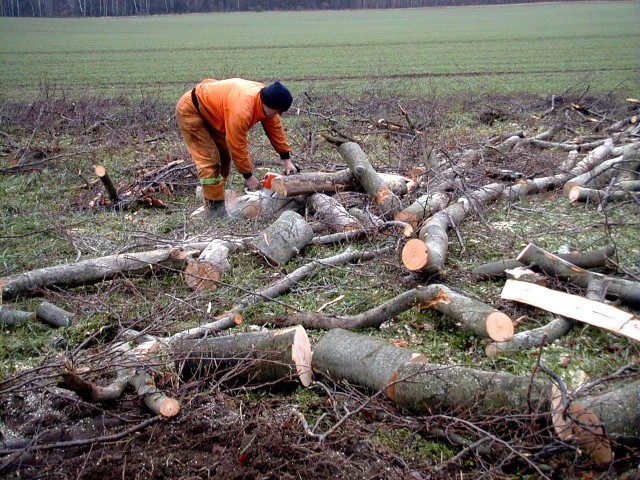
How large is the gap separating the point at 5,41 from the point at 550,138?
39641 mm

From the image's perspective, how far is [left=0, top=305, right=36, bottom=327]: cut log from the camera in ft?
14.8

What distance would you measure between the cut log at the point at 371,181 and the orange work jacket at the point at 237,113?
0.75 metres

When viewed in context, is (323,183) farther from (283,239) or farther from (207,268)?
(207,268)

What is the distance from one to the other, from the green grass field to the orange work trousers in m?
10.7

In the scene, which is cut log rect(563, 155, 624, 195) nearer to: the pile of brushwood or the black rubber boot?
the pile of brushwood

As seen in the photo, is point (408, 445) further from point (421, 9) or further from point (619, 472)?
point (421, 9)

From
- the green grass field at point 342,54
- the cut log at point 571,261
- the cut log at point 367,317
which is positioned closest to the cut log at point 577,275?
the cut log at point 571,261

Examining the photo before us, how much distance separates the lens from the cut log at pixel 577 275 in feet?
13.8

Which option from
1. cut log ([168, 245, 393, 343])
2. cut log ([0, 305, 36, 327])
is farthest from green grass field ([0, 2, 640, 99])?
cut log ([0, 305, 36, 327])

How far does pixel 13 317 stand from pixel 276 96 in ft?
10.3

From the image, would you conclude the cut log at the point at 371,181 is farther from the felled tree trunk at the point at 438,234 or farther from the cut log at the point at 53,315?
the cut log at the point at 53,315

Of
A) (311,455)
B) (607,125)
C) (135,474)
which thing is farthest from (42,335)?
(607,125)

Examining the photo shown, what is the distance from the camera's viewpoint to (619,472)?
281cm

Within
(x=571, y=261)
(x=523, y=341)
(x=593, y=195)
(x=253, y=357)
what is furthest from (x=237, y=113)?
(x=593, y=195)
